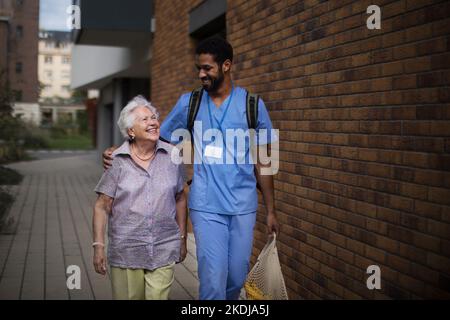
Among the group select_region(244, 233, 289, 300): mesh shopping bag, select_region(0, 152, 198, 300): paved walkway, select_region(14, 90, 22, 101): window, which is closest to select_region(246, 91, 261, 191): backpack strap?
select_region(244, 233, 289, 300): mesh shopping bag

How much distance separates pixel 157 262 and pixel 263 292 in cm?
90

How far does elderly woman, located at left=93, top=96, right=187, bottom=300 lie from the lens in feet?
11.0

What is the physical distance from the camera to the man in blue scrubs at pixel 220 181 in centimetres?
373

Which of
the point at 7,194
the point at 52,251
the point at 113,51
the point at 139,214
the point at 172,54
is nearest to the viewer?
the point at 139,214

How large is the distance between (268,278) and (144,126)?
4.20 ft

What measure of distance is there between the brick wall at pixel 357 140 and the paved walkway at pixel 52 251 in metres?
1.56

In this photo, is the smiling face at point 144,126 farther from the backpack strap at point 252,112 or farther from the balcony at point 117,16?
the balcony at point 117,16

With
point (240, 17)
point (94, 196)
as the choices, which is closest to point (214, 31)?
point (240, 17)

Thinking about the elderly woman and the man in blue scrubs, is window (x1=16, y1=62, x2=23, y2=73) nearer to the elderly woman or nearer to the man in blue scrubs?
the man in blue scrubs

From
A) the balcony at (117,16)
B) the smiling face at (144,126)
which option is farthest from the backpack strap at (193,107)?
the balcony at (117,16)

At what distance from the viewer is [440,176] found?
309 cm

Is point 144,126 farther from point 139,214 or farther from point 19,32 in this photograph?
point 19,32

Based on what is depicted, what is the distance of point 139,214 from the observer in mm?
3334

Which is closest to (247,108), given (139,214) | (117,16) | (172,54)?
(139,214)
